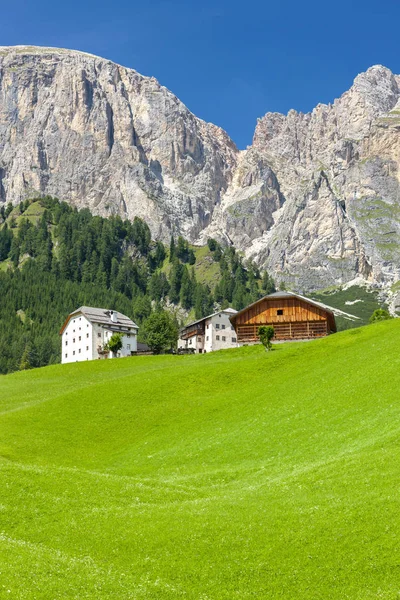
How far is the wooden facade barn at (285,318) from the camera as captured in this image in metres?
123

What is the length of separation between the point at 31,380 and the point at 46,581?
7567 cm

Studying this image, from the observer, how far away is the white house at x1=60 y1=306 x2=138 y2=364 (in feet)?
535

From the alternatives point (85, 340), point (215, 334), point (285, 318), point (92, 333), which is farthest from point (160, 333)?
point (285, 318)

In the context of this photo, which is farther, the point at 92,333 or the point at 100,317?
the point at 100,317

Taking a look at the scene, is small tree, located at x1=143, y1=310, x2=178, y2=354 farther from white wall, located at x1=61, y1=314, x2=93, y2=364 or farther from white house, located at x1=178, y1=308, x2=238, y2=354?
white wall, located at x1=61, y1=314, x2=93, y2=364

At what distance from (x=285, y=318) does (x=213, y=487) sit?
8360 centimetres

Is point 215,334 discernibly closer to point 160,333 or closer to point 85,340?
point 160,333

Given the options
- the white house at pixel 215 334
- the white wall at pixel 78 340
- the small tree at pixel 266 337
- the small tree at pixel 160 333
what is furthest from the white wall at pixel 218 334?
the small tree at pixel 266 337

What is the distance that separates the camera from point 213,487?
134 feet

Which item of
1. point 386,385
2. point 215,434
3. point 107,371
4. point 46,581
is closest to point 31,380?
point 107,371

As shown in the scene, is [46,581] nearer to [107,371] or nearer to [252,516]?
[252,516]

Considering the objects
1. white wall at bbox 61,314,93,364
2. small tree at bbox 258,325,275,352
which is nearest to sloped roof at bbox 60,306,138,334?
white wall at bbox 61,314,93,364

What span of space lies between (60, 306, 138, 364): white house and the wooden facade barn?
148 ft

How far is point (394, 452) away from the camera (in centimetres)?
3688
